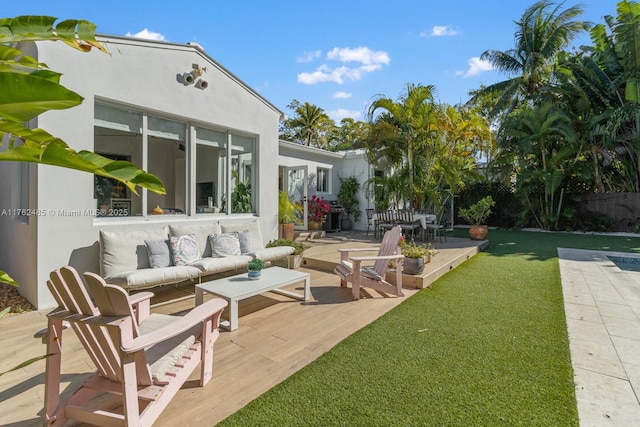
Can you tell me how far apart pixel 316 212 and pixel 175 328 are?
8990 mm

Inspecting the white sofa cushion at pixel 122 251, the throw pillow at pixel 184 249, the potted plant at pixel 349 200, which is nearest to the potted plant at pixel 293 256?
the throw pillow at pixel 184 249

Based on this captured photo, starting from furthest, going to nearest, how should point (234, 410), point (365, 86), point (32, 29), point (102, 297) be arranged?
point (365, 86) → point (234, 410) → point (102, 297) → point (32, 29)

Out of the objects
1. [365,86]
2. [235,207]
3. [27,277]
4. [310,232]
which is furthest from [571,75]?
[27,277]

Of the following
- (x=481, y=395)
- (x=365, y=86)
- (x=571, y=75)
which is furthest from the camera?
(x=571, y=75)

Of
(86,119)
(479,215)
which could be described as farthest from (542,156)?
(86,119)

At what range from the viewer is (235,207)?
274 inches

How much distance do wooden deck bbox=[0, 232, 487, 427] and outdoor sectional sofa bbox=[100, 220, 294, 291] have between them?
50cm

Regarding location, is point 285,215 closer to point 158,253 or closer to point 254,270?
point 158,253

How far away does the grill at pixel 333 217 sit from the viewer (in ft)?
39.2

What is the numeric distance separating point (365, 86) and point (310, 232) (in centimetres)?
562

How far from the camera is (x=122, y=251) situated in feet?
14.9

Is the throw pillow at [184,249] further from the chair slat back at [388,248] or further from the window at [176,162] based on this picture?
the chair slat back at [388,248]

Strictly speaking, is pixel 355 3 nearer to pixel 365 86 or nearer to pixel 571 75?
pixel 365 86

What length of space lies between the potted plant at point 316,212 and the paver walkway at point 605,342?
682 cm
